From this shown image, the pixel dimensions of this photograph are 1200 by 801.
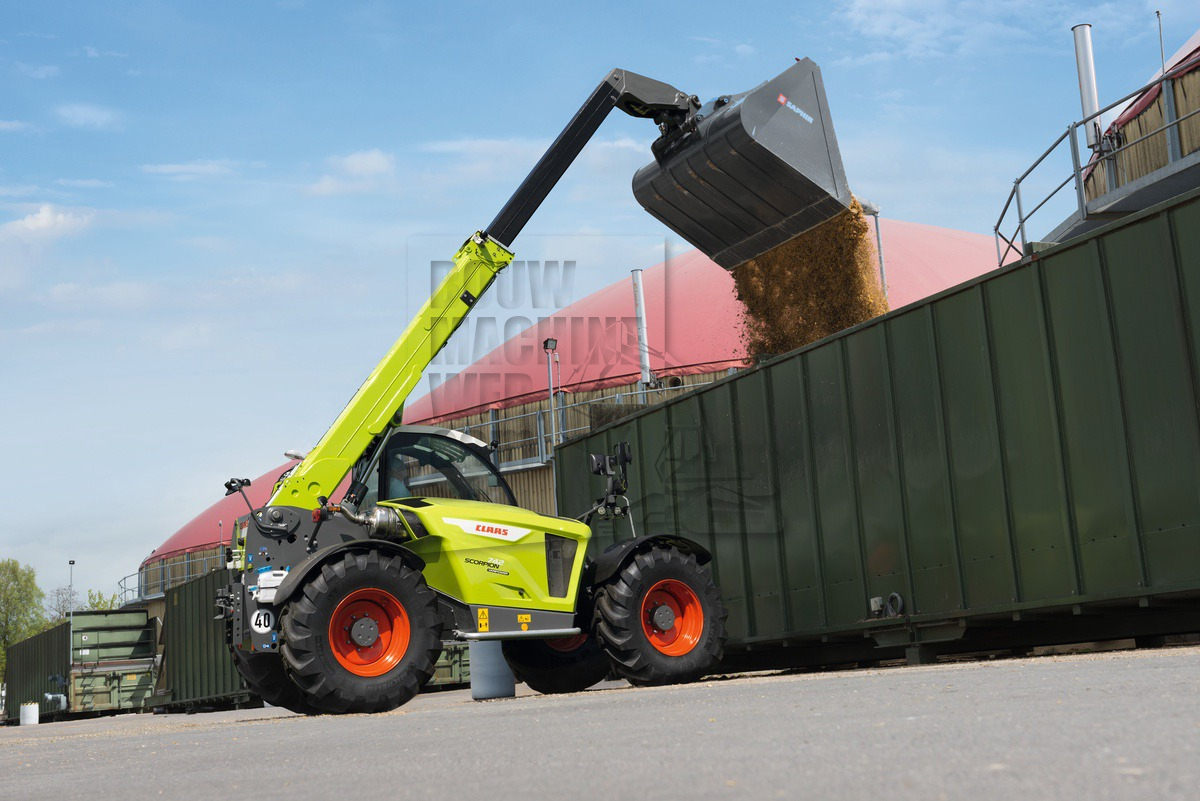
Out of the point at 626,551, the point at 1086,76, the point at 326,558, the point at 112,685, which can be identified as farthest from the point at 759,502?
the point at 112,685

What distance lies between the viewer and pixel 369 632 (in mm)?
8914

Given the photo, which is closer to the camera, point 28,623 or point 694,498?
point 694,498

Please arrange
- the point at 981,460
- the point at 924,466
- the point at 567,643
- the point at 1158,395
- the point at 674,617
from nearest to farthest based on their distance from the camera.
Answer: the point at 1158,395, the point at 981,460, the point at 924,466, the point at 674,617, the point at 567,643

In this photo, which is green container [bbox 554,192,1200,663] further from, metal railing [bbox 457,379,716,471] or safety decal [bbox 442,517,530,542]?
metal railing [bbox 457,379,716,471]

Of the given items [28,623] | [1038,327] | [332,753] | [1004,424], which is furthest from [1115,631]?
[28,623]

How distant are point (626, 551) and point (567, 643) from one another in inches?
57.5

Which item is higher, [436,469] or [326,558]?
[436,469]

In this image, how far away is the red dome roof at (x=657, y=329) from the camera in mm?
28641

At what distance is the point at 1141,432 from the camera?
304 inches

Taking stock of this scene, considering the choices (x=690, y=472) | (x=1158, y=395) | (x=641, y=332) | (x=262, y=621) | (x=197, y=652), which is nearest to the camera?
(x=1158, y=395)

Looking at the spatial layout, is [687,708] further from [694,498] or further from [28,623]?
[28,623]

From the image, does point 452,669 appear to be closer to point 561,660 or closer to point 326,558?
point 561,660

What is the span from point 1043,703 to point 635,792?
7.12ft

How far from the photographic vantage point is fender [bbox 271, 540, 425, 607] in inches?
344
